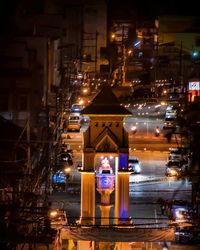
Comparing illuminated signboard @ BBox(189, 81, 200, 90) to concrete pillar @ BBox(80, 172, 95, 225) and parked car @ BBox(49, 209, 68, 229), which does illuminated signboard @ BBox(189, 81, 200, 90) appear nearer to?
parked car @ BBox(49, 209, 68, 229)

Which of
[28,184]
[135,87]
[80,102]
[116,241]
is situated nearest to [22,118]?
[80,102]

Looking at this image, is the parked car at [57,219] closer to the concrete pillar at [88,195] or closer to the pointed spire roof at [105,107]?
the concrete pillar at [88,195]

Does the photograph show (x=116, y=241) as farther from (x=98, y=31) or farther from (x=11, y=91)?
(x=98, y=31)

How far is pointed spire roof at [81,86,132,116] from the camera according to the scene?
616 inches

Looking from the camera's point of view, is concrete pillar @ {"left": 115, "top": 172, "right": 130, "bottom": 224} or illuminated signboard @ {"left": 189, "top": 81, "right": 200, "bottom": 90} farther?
illuminated signboard @ {"left": 189, "top": 81, "right": 200, "bottom": 90}

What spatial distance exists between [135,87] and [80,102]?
3.76m

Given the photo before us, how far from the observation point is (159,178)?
23.8 metres

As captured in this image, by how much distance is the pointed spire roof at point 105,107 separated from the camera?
15.7 meters

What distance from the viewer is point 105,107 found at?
51.7 ft

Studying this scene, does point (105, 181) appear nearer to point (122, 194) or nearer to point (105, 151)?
point (122, 194)

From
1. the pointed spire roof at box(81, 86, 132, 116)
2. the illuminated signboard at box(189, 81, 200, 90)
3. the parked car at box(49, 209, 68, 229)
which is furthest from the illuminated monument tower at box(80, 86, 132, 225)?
the illuminated signboard at box(189, 81, 200, 90)

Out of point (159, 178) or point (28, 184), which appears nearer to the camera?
point (28, 184)

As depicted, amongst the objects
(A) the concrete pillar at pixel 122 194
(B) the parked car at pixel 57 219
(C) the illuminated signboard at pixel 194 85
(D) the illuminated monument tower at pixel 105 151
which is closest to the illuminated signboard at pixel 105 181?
(D) the illuminated monument tower at pixel 105 151

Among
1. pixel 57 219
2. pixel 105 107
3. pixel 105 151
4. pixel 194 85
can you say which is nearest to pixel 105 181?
pixel 105 151
